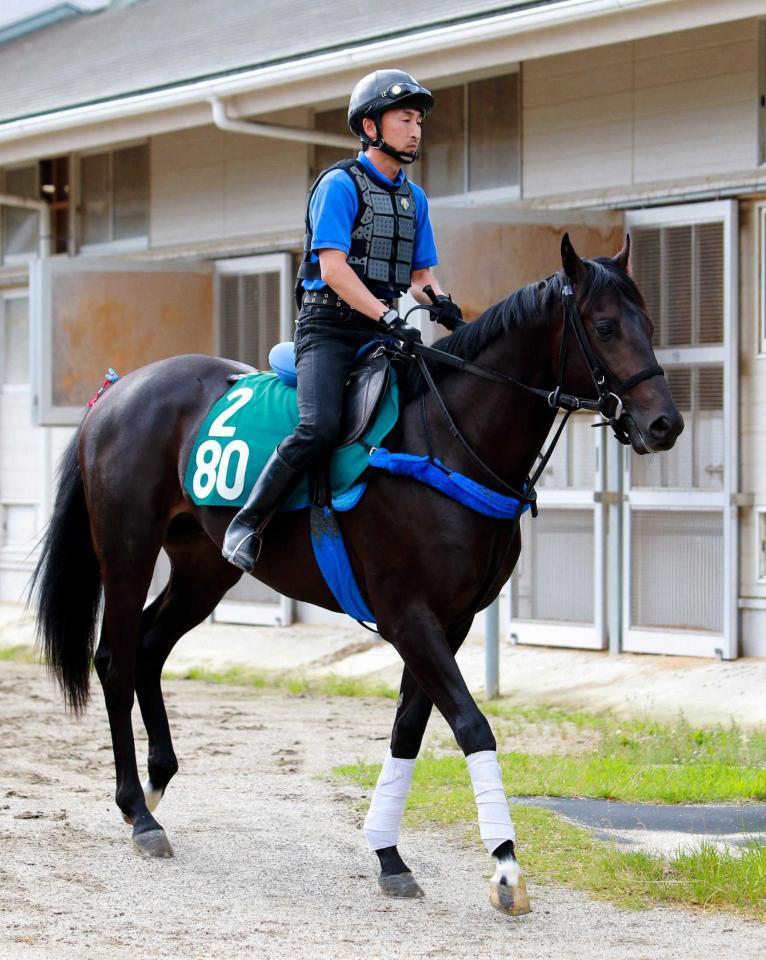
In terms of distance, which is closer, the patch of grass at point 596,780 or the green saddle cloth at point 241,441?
the green saddle cloth at point 241,441

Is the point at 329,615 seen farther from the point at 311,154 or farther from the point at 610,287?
the point at 610,287

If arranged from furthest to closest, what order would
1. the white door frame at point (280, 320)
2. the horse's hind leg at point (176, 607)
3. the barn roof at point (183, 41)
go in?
the white door frame at point (280, 320)
the barn roof at point (183, 41)
the horse's hind leg at point (176, 607)

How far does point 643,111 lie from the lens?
34.9 feet

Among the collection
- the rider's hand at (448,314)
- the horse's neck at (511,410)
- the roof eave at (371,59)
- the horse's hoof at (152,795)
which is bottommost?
the horse's hoof at (152,795)

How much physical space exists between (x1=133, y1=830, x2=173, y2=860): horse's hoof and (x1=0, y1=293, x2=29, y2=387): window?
10.4 meters

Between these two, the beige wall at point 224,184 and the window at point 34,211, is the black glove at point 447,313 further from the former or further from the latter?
the window at point 34,211

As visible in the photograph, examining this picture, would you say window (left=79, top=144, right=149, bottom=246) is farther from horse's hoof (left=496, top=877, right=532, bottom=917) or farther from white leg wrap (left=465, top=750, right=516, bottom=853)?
horse's hoof (left=496, top=877, right=532, bottom=917)

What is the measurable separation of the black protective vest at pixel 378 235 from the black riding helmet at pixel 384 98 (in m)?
0.14

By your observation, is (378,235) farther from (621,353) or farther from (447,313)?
(621,353)

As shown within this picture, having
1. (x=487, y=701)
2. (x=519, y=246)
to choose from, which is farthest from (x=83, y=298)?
(x=487, y=701)

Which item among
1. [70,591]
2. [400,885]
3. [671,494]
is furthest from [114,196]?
[400,885]

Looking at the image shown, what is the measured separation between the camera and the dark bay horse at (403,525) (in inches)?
193

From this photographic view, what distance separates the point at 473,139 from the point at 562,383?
7.14 meters

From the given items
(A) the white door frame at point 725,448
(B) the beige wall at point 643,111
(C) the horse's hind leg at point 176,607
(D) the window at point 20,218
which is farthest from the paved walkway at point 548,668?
(D) the window at point 20,218
